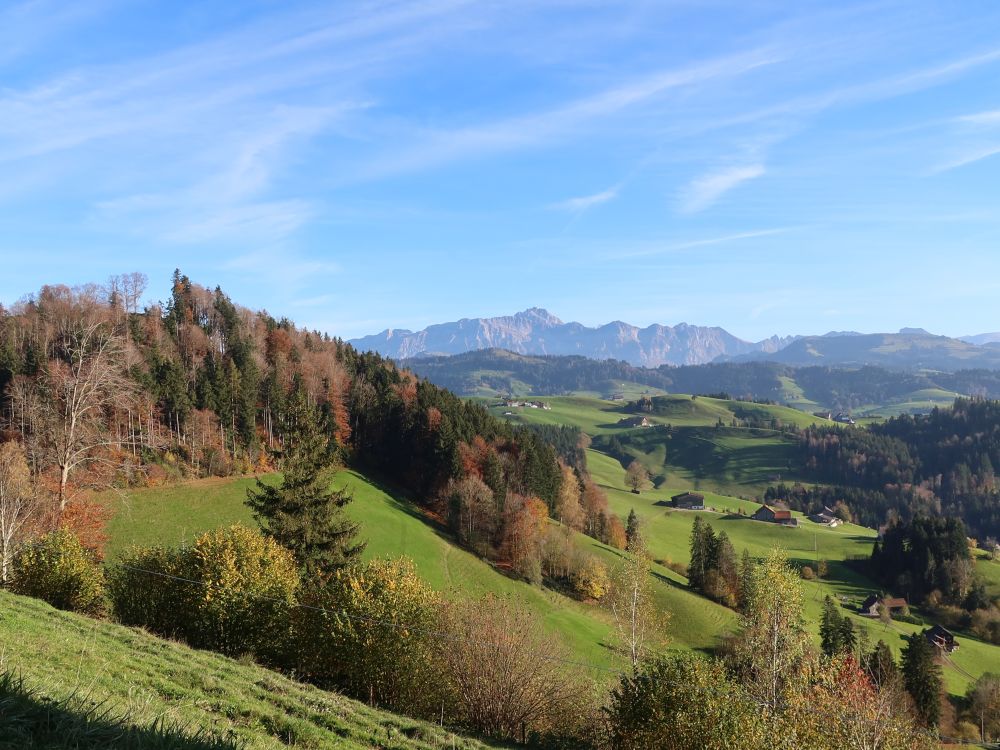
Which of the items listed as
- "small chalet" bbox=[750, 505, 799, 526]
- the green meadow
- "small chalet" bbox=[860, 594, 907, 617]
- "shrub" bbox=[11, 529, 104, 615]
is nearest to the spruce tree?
the green meadow

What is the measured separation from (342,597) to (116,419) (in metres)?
52.1

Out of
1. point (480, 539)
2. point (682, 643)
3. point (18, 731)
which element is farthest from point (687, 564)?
point (18, 731)

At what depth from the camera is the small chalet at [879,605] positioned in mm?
98062

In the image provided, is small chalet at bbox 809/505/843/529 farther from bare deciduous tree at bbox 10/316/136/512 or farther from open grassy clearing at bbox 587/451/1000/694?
bare deciduous tree at bbox 10/316/136/512

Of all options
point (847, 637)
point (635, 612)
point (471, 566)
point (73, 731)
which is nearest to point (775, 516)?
point (847, 637)

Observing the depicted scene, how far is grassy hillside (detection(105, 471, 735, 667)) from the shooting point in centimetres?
5384

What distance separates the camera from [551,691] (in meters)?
26.1

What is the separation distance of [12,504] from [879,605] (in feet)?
377

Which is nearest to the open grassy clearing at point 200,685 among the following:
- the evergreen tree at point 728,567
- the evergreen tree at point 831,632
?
the evergreen tree at point 831,632

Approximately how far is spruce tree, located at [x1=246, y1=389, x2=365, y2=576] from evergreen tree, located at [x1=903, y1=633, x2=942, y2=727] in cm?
5873

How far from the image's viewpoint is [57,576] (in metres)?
27.8

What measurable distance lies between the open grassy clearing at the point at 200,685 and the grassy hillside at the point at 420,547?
95.9 feet

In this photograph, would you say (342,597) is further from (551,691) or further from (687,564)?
(687,564)

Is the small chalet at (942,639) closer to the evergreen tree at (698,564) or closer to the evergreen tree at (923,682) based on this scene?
the evergreen tree at (923,682)
